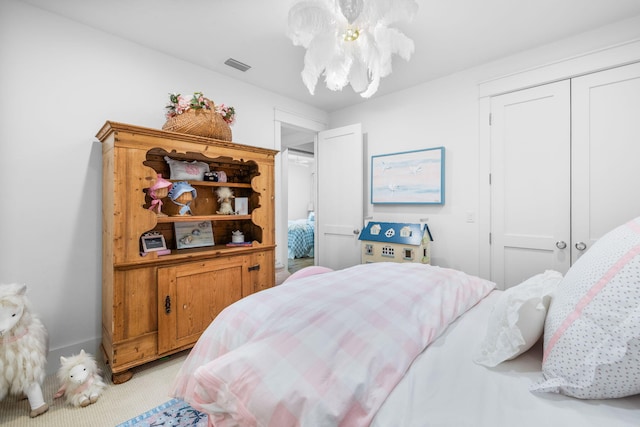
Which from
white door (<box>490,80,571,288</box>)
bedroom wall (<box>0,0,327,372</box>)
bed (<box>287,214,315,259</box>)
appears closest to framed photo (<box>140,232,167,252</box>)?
bedroom wall (<box>0,0,327,372</box>)

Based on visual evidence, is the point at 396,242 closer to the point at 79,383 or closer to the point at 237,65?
the point at 237,65

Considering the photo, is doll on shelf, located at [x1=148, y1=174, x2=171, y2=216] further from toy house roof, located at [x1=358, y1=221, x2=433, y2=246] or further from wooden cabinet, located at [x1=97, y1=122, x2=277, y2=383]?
toy house roof, located at [x1=358, y1=221, x2=433, y2=246]

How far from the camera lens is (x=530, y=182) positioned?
8.14 feet

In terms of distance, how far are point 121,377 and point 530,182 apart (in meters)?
3.55

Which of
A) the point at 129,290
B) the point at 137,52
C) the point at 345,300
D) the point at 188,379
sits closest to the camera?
the point at 345,300

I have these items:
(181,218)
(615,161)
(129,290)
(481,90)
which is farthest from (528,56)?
(129,290)

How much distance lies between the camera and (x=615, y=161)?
213 cm

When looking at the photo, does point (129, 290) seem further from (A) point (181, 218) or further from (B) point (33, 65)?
(B) point (33, 65)

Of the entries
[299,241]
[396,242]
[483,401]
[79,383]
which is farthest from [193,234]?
[299,241]

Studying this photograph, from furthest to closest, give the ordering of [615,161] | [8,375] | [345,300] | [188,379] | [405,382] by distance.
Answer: [615,161] → [8,375] → [188,379] → [345,300] → [405,382]

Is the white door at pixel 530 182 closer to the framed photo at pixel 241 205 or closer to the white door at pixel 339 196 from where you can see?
the white door at pixel 339 196

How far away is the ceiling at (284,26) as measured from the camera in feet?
6.25

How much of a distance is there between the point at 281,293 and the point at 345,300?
332mm

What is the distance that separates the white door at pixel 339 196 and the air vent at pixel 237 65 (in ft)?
4.35
